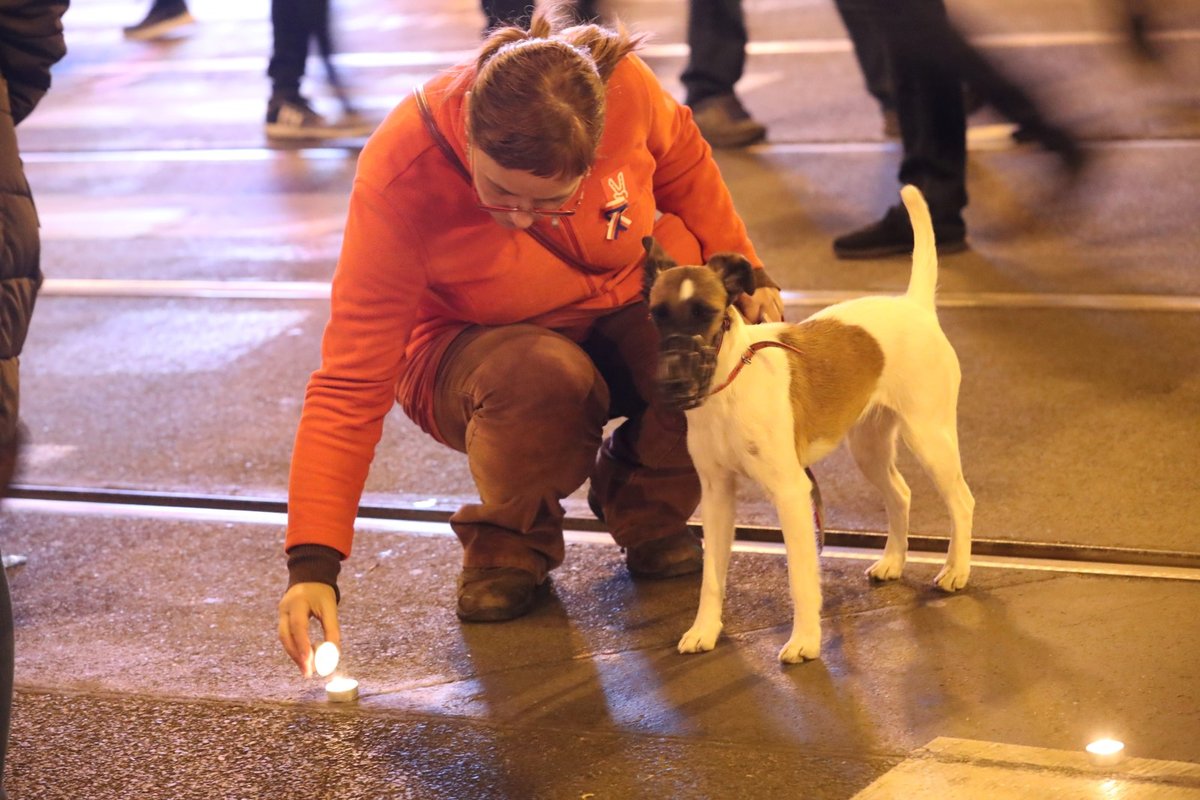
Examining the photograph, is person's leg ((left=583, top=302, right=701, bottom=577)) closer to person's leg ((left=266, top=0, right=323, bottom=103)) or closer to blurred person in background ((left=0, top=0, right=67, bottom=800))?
blurred person in background ((left=0, top=0, right=67, bottom=800))

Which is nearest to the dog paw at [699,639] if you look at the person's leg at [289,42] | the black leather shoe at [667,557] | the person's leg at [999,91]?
the black leather shoe at [667,557]

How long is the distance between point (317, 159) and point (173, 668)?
3541 millimetres

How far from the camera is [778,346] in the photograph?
7.38 ft

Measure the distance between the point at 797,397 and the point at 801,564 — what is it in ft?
0.89

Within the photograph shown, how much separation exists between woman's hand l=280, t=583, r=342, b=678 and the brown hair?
70 cm

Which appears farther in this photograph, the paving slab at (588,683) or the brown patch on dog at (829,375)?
the brown patch on dog at (829,375)

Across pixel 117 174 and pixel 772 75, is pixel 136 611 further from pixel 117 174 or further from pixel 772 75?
pixel 772 75

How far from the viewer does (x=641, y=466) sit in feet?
8.75

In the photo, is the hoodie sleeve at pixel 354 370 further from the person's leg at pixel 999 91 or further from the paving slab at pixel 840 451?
the person's leg at pixel 999 91

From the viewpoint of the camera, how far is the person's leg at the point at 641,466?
2607 millimetres

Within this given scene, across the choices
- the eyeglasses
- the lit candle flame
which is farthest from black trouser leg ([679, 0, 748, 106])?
the lit candle flame

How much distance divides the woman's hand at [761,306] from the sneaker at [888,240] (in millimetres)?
1704

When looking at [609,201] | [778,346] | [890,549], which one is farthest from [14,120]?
[890,549]

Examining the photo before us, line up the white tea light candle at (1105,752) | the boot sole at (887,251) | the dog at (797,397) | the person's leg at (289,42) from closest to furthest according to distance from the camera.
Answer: the white tea light candle at (1105,752) < the dog at (797,397) < the boot sole at (887,251) < the person's leg at (289,42)
